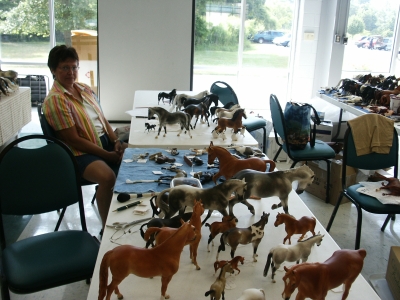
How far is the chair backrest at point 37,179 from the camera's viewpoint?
6.18 ft

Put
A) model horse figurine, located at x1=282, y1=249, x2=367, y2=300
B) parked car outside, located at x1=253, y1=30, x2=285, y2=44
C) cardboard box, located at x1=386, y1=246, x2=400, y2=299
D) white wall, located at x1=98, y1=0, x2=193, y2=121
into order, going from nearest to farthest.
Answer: model horse figurine, located at x1=282, y1=249, x2=367, y2=300 → cardboard box, located at x1=386, y1=246, x2=400, y2=299 → white wall, located at x1=98, y1=0, x2=193, y2=121 → parked car outside, located at x1=253, y1=30, x2=285, y2=44

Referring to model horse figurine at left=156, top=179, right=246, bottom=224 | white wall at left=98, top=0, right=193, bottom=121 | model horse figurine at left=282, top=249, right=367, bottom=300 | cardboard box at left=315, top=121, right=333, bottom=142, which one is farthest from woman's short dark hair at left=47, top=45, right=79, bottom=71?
white wall at left=98, top=0, right=193, bottom=121

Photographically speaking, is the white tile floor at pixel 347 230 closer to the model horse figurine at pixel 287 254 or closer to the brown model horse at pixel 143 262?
the brown model horse at pixel 143 262

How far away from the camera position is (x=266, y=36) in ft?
21.5

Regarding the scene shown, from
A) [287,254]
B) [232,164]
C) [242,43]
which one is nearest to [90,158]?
[232,164]

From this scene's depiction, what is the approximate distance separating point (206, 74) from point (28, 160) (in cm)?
483

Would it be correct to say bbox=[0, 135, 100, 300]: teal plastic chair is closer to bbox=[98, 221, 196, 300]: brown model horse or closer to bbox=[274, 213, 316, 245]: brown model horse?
bbox=[98, 221, 196, 300]: brown model horse

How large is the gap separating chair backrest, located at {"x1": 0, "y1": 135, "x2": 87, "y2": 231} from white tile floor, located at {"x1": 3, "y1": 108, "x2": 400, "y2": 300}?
612 mm

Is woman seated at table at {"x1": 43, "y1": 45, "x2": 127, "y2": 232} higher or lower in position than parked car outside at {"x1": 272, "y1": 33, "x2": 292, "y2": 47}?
lower

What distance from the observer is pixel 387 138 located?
2758 mm

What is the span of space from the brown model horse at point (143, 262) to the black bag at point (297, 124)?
2.36 metres

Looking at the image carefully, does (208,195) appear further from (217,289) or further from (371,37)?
(371,37)

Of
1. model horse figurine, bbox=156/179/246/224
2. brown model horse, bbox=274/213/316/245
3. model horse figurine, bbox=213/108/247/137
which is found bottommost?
brown model horse, bbox=274/213/316/245

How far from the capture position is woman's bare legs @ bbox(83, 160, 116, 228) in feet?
8.02
